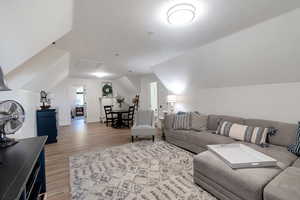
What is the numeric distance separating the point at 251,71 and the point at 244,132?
1162 millimetres

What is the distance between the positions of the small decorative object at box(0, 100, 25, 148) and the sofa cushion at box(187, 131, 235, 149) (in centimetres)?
285

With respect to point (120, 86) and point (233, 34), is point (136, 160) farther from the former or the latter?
point (120, 86)

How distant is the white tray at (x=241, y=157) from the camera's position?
1.62m

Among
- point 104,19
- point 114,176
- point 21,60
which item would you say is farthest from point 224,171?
point 21,60

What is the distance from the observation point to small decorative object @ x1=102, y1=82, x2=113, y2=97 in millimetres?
8016

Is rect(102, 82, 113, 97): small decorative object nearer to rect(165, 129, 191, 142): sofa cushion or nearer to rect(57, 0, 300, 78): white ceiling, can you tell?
rect(57, 0, 300, 78): white ceiling

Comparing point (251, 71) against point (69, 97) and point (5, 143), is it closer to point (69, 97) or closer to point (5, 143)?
point (5, 143)

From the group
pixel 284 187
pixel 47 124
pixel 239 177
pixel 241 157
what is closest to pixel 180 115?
pixel 241 157


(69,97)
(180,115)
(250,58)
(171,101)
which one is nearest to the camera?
(250,58)

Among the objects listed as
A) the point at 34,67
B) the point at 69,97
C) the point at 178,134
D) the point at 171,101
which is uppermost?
the point at 34,67

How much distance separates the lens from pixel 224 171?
5.41 feet

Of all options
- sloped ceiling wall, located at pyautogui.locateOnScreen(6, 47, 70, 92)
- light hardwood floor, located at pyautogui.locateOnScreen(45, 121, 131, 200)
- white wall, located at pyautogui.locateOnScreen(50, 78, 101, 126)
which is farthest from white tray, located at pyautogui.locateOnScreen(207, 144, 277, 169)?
white wall, located at pyautogui.locateOnScreen(50, 78, 101, 126)

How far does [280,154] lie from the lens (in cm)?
197

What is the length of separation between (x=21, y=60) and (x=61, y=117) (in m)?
5.70
